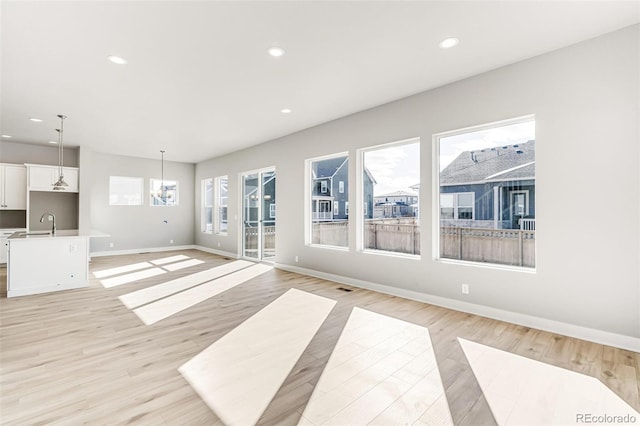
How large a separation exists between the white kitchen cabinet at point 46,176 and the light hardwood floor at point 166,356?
3.76 meters

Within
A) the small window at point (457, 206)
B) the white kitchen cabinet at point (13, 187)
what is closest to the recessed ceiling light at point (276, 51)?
the small window at point (457, 206)

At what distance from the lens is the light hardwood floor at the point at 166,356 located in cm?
198

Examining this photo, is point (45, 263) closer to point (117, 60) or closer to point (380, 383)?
point (117, 60)

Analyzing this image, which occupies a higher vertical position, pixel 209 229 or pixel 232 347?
pixel 209 229

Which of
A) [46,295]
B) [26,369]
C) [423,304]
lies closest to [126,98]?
[46,295]

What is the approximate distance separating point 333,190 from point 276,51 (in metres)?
3.00

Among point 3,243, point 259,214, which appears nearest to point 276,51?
point 259,214

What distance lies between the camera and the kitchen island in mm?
4637

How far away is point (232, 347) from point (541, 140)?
152 inches

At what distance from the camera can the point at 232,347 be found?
2885 mm

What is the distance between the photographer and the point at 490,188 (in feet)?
12.5

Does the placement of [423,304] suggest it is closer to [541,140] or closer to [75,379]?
[541,140]

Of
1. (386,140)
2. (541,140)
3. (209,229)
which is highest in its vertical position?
(386,140)

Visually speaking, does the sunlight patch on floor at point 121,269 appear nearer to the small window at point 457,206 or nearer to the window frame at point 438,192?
the window frame at point 438,192
